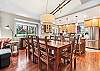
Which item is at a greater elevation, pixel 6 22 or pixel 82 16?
pixel 82 16

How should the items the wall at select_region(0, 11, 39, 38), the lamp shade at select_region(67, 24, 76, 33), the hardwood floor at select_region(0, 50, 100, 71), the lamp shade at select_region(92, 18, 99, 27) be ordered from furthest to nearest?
the lamp shade at select_region(67, 24, 76, 33) → the lamp shade at select_region(92, 18, 99, 27) → the wall at select_region(0, 11, 39, 38) → the hardwood floor at select_region(0, 50, 100, 71)

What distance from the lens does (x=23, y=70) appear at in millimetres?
3400

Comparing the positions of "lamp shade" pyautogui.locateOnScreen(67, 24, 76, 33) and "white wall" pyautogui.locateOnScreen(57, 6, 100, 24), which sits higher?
"white wall" pyautogui.locateOnScreen(57, 6, 100, 24)

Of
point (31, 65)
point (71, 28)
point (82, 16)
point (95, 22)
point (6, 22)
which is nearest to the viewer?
point (31, 65)

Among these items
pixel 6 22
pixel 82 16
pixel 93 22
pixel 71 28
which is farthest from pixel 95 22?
pixel 6 22

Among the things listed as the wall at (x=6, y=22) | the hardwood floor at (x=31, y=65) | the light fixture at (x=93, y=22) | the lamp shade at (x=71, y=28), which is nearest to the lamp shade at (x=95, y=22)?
the light fixture at (x=93, y=22)

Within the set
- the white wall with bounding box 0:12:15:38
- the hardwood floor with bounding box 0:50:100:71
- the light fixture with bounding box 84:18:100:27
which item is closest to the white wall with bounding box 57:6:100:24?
the light fixture with bounding box 84:18:100:27

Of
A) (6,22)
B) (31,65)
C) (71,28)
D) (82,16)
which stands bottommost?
(31,65)

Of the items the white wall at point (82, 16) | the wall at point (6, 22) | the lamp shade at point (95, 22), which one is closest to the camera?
the wall at point (6, 22)

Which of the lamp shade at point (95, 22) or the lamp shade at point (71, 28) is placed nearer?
the lamp shade at point (95, 22)

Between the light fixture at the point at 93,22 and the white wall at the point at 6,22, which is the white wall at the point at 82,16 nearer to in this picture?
the light fixture at the point at 93,22

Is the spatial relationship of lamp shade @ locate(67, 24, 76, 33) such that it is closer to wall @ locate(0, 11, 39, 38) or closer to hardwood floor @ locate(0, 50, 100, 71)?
wall @ locate(0, 11, 39, 38)

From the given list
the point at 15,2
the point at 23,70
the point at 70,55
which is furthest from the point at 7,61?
the point at 15,2

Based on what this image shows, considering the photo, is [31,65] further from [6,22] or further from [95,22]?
[95,22]
